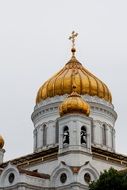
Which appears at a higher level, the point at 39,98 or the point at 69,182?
the point at 39,98

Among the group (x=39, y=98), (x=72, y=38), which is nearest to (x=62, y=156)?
(x=39, y=98)

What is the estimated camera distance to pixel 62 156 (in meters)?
41.5

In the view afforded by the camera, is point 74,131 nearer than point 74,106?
Yes

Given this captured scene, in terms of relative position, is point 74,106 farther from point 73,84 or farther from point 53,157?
point 73,84

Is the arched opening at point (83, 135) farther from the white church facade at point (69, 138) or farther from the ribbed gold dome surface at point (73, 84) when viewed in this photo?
the ribbed gold dome surface at point (73, 84)

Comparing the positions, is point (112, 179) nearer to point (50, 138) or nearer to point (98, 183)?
point (98, 183)

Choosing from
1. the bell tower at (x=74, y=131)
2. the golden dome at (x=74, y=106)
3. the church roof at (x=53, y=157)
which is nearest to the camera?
the bell tower at (x=74, y=131)

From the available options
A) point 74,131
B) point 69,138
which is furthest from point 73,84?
point 69,138

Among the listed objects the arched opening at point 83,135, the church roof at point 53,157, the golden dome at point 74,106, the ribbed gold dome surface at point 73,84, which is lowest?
the church roof at point 53,157

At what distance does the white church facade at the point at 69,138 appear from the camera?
4091 centimetres

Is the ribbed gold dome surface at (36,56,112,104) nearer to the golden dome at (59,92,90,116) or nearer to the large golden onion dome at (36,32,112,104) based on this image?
the large golden onion dome at (36,32,112,104)

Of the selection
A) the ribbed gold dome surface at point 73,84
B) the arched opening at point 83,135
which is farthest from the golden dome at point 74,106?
the ribbed gold dome surface at point 73,84

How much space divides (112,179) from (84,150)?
10791 millimetres

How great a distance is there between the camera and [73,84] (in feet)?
155
